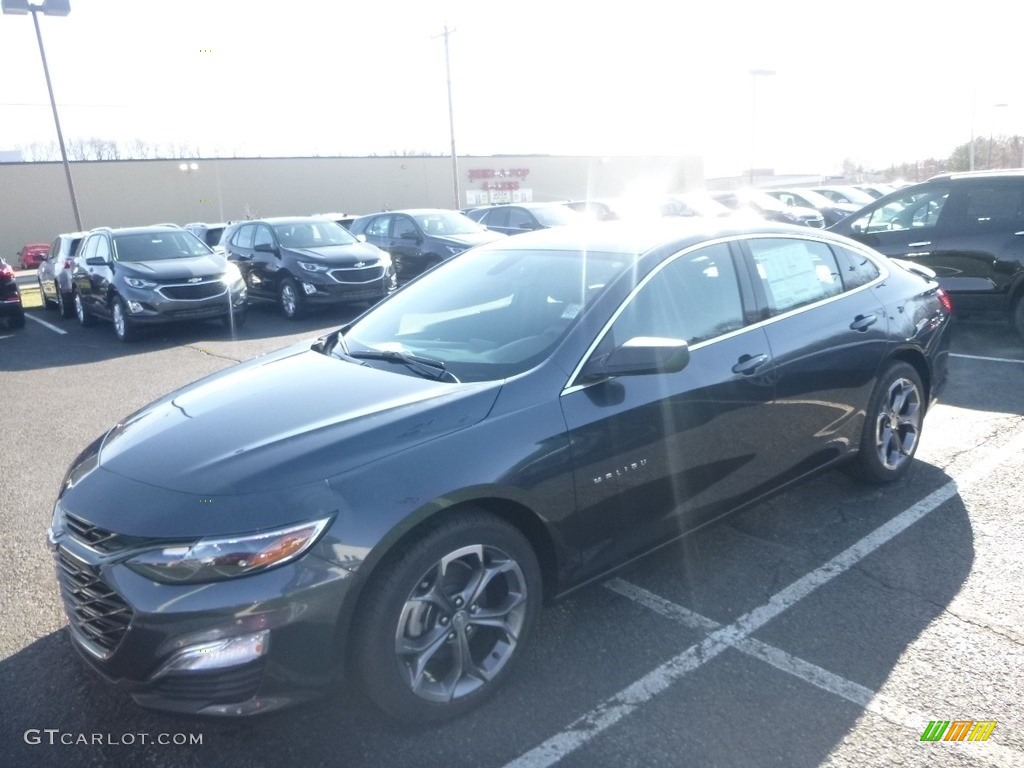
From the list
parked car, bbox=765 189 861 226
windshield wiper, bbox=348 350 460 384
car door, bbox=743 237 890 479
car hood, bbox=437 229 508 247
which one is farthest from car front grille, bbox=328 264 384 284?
parked car, bbox=765 189 861 226

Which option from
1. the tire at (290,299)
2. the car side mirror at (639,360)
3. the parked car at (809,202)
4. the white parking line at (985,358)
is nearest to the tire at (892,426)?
the car side mirror at (639,360)

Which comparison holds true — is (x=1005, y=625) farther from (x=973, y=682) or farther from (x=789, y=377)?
(x=789, y=377)

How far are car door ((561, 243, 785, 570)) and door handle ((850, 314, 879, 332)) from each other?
33.2 inches

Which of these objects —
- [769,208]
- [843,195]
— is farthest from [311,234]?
[843,195]

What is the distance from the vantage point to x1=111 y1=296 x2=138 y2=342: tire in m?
11.8

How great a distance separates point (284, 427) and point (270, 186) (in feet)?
148

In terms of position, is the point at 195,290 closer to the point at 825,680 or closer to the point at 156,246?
the point at 156,246

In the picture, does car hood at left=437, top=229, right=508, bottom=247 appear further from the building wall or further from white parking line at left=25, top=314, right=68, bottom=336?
the building wall

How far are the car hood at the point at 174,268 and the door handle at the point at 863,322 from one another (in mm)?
9875

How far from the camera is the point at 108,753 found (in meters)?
2.82

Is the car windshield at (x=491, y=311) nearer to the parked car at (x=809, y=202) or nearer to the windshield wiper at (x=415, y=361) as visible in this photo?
the windshield wiper at (x=415, y=361)

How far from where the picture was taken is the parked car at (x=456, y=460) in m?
2.55

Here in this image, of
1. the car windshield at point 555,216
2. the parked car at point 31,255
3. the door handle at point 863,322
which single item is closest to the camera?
the door handle at point 863,322

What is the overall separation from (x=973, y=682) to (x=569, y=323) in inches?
79.9
